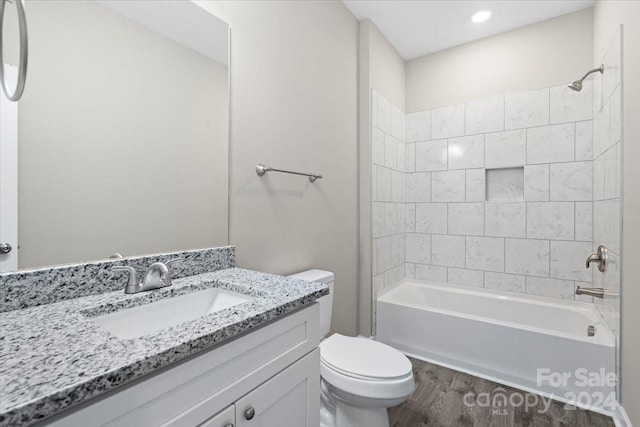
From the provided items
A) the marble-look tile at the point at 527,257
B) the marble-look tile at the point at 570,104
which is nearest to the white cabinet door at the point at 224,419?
the marble-look tile at the point at 527,257

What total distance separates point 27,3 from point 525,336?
2806mm

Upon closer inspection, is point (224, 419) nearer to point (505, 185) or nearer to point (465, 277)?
point (465, 277)

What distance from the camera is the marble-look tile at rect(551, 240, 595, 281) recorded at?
2324 mm

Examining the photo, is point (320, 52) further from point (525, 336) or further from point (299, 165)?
point (525, 336)

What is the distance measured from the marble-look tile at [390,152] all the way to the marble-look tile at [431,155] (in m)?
0.28

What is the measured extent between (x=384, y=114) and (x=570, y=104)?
1.42 m

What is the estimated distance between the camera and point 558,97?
94.8 inches

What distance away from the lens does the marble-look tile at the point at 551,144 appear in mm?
2381

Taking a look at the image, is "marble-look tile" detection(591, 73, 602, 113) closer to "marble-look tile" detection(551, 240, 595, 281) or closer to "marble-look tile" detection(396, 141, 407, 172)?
"marble-look tile" detection(551, 240, 595, 281)

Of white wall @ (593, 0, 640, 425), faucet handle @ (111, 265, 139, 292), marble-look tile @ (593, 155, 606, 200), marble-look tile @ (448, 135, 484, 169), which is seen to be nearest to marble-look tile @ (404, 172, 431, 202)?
marble-look tile @ (448, 135, 484, 169)

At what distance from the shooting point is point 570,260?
2375mm

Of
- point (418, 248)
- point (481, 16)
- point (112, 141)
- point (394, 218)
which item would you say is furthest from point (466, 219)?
point (112, 141)

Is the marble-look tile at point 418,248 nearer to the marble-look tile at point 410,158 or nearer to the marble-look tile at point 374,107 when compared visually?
the marble-look tile at point 410,158

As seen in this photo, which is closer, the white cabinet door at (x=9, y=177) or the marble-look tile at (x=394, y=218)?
the white cabinet door at (x=9, y=177)
